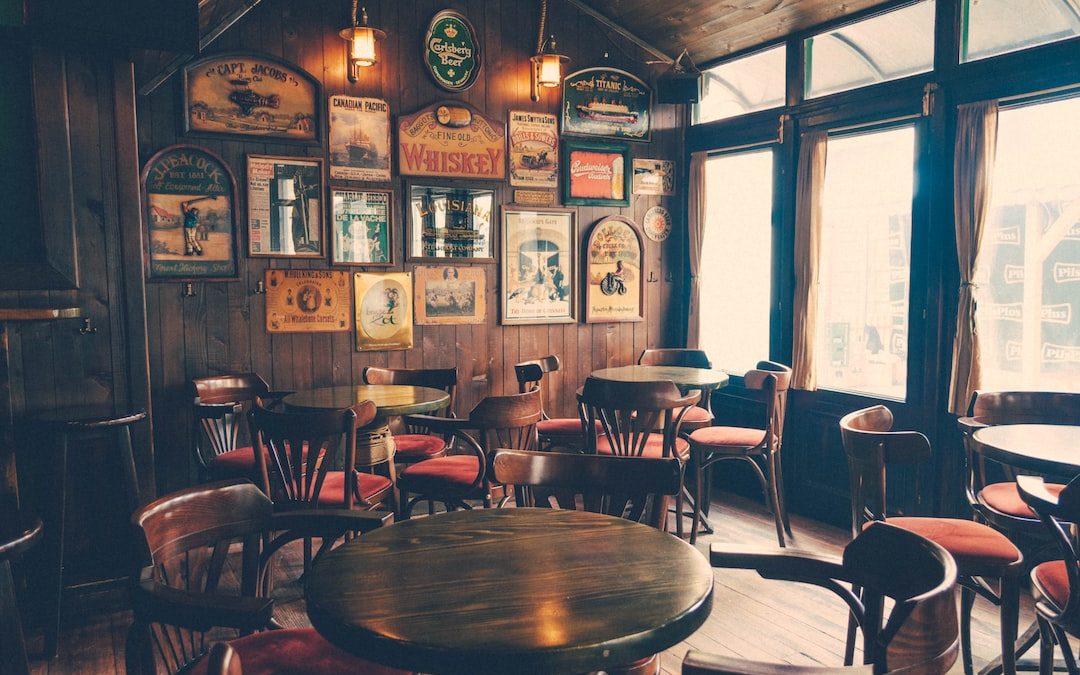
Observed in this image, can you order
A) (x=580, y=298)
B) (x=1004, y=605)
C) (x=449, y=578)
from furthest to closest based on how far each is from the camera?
(x=580, y=298) → (x=1004, y=605) → (x=449, y=578)

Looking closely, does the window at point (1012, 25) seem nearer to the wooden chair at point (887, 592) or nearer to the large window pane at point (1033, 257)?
the large window pane at point (1033, 257)

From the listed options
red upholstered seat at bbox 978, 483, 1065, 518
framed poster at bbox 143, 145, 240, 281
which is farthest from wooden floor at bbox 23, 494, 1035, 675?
framed poster at bbox 143, 145, 240, 281

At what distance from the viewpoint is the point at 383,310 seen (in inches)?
177

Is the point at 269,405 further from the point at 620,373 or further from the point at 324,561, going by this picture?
the point at 324,561

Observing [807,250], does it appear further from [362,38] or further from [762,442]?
[362,38]

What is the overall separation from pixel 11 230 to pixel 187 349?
114cm

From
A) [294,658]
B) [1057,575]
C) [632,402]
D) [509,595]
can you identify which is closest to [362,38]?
[632,402]

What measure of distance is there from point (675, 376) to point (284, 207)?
2276 millimetres

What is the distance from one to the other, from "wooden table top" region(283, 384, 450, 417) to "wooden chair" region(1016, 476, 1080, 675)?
222cm

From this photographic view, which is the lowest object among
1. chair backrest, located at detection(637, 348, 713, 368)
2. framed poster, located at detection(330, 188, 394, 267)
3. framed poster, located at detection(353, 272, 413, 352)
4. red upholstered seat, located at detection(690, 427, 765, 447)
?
red upholstered seat, located at detection(690, 427, 765, 447)

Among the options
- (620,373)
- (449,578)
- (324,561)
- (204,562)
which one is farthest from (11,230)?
(620,373)

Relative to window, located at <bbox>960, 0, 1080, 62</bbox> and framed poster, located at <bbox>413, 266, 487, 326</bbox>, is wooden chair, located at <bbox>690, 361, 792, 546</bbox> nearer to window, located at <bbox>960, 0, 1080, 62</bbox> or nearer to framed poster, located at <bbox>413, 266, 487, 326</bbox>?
framed poster, located at <bbox>413, 266, 487, 326</bbox>

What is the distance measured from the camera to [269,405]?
13.0 ft

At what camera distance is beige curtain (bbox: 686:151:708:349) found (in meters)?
5.20
